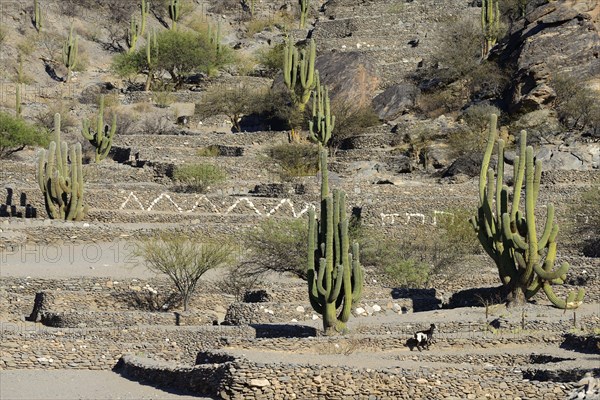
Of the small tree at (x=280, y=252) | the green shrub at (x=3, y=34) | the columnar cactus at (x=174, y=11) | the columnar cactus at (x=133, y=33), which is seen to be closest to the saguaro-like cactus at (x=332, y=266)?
the small tree at (x=280, y=252)

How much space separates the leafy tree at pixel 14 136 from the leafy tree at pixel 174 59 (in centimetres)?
1249

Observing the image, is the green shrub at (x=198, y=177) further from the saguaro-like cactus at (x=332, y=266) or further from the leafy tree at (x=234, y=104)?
the saguaro-like cactus at (x=332, y=266)

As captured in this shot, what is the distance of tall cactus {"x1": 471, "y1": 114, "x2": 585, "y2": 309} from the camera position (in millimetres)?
32156

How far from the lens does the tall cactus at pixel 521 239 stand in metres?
32.2

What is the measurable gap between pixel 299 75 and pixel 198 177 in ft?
32.2

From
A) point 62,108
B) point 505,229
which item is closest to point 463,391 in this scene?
point 505,229

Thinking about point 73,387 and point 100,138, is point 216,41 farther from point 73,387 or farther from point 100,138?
point 73,387

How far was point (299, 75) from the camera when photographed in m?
57.6

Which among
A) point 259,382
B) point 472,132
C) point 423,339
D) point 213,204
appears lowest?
point 259,382

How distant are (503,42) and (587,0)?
13.2 feet

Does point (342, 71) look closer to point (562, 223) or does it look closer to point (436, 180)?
point (436, 180)

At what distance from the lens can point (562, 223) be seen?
42562mm

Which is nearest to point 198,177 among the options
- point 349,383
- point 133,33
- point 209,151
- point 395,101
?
point 209,151

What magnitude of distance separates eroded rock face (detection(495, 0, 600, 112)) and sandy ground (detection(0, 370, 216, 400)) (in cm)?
2944
